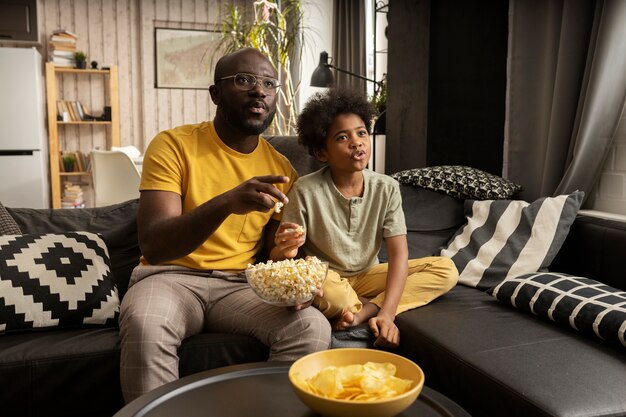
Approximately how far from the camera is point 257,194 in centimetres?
141

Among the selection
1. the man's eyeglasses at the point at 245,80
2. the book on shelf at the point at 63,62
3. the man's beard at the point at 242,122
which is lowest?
the man's beard at the point at 242,122

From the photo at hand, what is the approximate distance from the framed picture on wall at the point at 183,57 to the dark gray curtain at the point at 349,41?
2089mm

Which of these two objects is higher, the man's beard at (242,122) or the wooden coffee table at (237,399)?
the man's beard at (242,122)

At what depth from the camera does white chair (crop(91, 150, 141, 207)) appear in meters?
4.29

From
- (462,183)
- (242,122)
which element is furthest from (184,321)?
→ (462,183)

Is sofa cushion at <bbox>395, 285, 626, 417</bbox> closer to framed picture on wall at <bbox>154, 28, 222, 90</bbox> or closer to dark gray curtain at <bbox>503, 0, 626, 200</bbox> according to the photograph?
dark gray curtain at <bbox>503, 0, 626, 200</bbox>

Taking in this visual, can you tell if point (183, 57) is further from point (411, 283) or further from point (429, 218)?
point (411, 283)

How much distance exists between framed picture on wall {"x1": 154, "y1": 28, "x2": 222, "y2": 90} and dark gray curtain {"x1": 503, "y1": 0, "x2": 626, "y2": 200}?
4555 millimetres

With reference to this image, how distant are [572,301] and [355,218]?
691 millimetres

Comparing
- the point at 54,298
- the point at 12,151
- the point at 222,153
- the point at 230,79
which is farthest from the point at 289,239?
the point at 12,151

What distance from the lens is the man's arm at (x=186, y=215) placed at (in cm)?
142

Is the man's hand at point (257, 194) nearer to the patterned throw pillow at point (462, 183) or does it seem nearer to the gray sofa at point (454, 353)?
the gray sofa at point (454, 353)

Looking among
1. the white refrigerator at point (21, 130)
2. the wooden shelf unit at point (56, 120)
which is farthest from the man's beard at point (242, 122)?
the wooden shelf unit at point (56, 120)

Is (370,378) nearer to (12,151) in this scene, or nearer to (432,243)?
(432,243)
